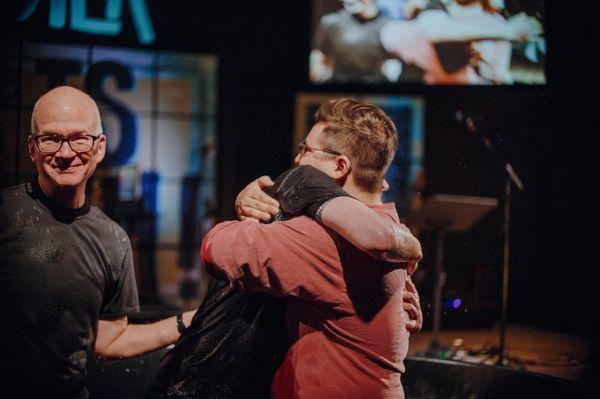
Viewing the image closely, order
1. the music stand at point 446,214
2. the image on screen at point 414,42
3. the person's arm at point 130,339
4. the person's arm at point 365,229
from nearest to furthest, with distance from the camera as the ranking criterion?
the person's arm at point 365,229
the person's arm at point 130,339
the music stand at point 446,214
the image on screen at point 414,42

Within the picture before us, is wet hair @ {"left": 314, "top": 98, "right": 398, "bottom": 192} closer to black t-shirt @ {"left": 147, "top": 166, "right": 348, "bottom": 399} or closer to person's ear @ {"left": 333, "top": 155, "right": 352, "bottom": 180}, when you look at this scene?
person's ear @ {"left": 333, "top": 155, "right": 352, "bottom": 180}

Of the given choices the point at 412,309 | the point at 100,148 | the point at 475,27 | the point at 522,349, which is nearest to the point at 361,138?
the point at 412,309

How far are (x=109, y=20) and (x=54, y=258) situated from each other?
14.7ft

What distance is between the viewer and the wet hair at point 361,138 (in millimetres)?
1788

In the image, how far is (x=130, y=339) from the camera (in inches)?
82.0

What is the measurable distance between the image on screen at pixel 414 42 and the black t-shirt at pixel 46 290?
4.97 m

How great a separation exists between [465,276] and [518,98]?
5.56ft

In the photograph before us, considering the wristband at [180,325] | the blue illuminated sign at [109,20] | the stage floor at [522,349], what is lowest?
the stage floor at [522,349]

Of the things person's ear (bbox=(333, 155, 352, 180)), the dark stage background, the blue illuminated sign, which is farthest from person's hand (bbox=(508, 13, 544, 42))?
person's ear (bbox=(333, 155, 352, 180))

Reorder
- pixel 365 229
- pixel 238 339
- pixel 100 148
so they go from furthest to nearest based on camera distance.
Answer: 1. pixel 100 148
2. pixel 238 339
3. pixel 365 229

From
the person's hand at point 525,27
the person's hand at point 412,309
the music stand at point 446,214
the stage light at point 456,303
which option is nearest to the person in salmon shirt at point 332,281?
the person's hand at point 412,309

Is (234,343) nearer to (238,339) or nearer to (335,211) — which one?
(238,339)

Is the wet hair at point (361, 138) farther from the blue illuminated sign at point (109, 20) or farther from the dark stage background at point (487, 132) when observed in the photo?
the blue illuminated sign at point (109, 20)

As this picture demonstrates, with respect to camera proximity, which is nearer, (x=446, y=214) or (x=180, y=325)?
(x=180, y=325)
